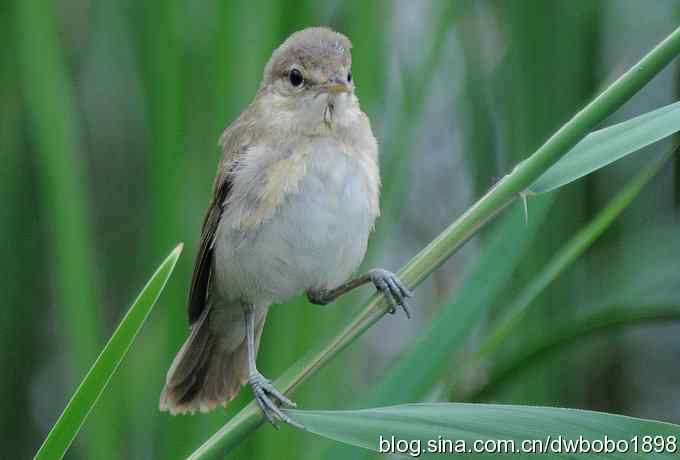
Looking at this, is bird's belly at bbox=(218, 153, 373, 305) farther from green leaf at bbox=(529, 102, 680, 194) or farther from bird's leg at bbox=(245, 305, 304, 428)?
green leaf at bbox=(529, 102, 680, 194)

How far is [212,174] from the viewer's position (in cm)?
181

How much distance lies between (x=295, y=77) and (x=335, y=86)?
111mm

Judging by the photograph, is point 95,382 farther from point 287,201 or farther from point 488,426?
point 287,201

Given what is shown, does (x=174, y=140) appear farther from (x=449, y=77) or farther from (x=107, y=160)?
(x=449, y=77)

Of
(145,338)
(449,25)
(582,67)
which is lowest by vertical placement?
(145,338)

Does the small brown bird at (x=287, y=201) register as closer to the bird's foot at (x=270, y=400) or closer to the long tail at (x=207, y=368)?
the long tail at (x=207, y=368)

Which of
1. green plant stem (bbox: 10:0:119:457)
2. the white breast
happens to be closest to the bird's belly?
the white breast

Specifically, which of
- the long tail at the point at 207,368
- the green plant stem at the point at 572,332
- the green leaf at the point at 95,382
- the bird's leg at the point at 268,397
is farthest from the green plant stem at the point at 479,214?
the long tail at the point at 207,368

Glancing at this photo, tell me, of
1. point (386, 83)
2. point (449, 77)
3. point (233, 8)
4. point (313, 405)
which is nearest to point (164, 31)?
point (233, 8)

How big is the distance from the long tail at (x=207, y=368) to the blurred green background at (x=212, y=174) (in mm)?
36

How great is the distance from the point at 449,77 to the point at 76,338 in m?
1.18

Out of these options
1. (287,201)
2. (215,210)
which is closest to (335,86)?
(287,201)

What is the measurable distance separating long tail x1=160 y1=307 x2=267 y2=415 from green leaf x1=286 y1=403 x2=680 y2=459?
82 cm

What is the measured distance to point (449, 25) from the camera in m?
1.94
